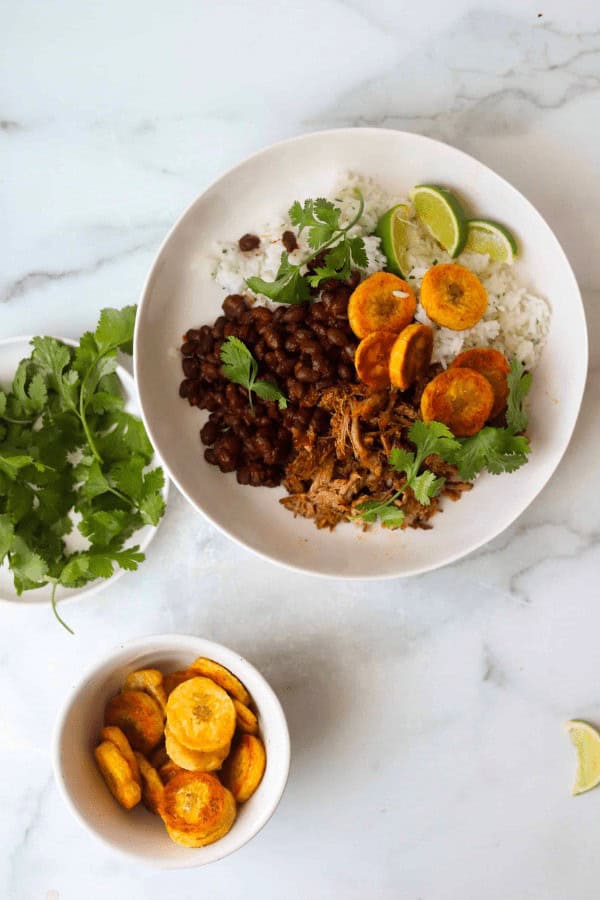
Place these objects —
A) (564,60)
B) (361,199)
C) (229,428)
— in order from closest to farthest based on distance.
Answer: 1. (361,199)
2. (229,428)
3. (564,60)

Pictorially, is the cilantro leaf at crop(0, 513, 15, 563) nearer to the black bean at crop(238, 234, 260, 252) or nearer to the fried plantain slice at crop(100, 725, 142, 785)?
the fried plantain slice at crop(100, 725, 142, 785)

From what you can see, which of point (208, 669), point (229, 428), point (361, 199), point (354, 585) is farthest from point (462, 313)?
point (208, 669)

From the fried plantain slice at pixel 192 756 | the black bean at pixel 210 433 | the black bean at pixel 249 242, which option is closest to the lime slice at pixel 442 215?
the black bean at pixel 249 242

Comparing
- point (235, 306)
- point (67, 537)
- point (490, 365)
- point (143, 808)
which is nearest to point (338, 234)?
point (235, 306)

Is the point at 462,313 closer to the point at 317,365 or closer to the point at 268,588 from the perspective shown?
the point at 317,365

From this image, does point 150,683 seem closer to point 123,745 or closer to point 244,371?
point 123,745

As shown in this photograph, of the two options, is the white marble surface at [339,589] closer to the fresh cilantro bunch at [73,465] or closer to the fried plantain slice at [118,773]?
the fresh cilantro bunch at [73,465]
